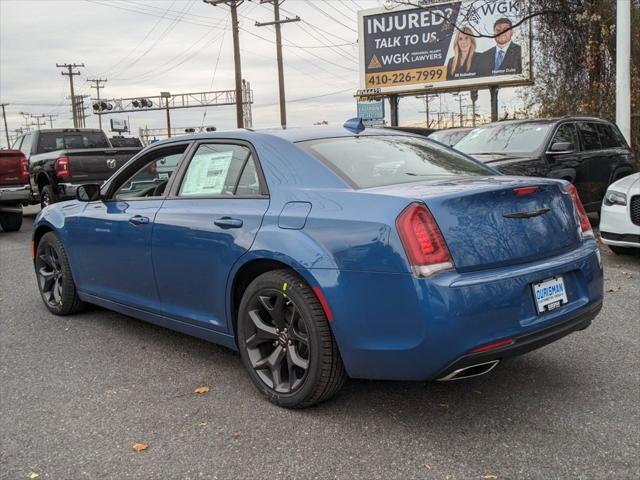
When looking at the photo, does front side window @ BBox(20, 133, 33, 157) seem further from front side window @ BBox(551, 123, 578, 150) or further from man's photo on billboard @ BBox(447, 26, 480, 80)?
man's photo on billboard @ BBox(447, 26, 480, 80)

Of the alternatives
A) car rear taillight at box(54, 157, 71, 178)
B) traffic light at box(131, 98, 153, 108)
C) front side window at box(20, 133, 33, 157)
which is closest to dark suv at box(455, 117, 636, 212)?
car rear taillight at box(54, 157, 71, 178)

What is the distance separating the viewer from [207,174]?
4227 millimetres

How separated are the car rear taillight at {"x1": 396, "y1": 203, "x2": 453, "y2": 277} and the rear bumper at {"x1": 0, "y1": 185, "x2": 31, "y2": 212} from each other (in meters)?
10.5

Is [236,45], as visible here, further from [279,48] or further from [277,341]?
[277,341]

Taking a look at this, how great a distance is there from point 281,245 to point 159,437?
1166 mm

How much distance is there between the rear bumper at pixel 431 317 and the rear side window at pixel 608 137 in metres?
7.81

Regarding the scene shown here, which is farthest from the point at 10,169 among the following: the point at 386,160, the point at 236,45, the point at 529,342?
the point at 236,45

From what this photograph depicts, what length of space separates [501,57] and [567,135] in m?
21.4

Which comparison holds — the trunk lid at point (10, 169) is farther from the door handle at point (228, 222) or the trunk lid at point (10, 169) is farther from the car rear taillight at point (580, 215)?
→ the car rear taillight at point (580, 215)

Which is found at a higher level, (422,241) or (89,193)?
(89,193)

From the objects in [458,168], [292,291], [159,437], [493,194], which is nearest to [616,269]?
[458,168]

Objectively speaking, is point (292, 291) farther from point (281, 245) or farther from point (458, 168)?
point (458, 168)

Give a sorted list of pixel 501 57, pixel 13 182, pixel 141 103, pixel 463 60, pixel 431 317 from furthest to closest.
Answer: pixel 141 103
pixel 463 60
pixel 501 57
pixel 13 182
pixel 431 317

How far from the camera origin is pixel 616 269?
723 cm
